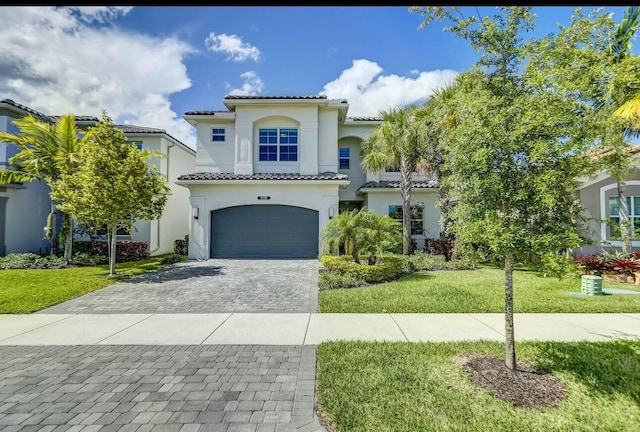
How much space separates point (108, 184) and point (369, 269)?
10147mm

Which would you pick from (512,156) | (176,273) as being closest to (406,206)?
(176,273)

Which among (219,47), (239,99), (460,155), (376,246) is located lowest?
(376,246)

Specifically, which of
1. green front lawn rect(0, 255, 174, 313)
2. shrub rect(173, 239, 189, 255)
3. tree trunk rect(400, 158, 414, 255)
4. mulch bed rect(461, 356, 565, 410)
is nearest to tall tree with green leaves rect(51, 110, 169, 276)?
green front lawn rect(0, 255, 174, 313)

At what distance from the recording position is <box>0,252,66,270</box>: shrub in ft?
44.3

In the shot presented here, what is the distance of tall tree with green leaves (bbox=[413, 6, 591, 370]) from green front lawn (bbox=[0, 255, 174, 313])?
33.8ft

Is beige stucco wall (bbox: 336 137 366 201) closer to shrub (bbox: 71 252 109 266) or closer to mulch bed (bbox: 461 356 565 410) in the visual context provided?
shrub (bbox: 71 252 109 266)

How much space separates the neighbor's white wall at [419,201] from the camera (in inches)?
723

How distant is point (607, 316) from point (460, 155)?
Answer: 6152mm

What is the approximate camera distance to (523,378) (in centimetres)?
411

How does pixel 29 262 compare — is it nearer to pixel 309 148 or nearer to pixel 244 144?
pixel 244 144

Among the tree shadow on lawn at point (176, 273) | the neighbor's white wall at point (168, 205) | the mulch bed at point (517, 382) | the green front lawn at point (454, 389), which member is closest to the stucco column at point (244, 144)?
the neighbor's white wall at point (168, 205)

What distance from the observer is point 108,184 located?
11547 mm
